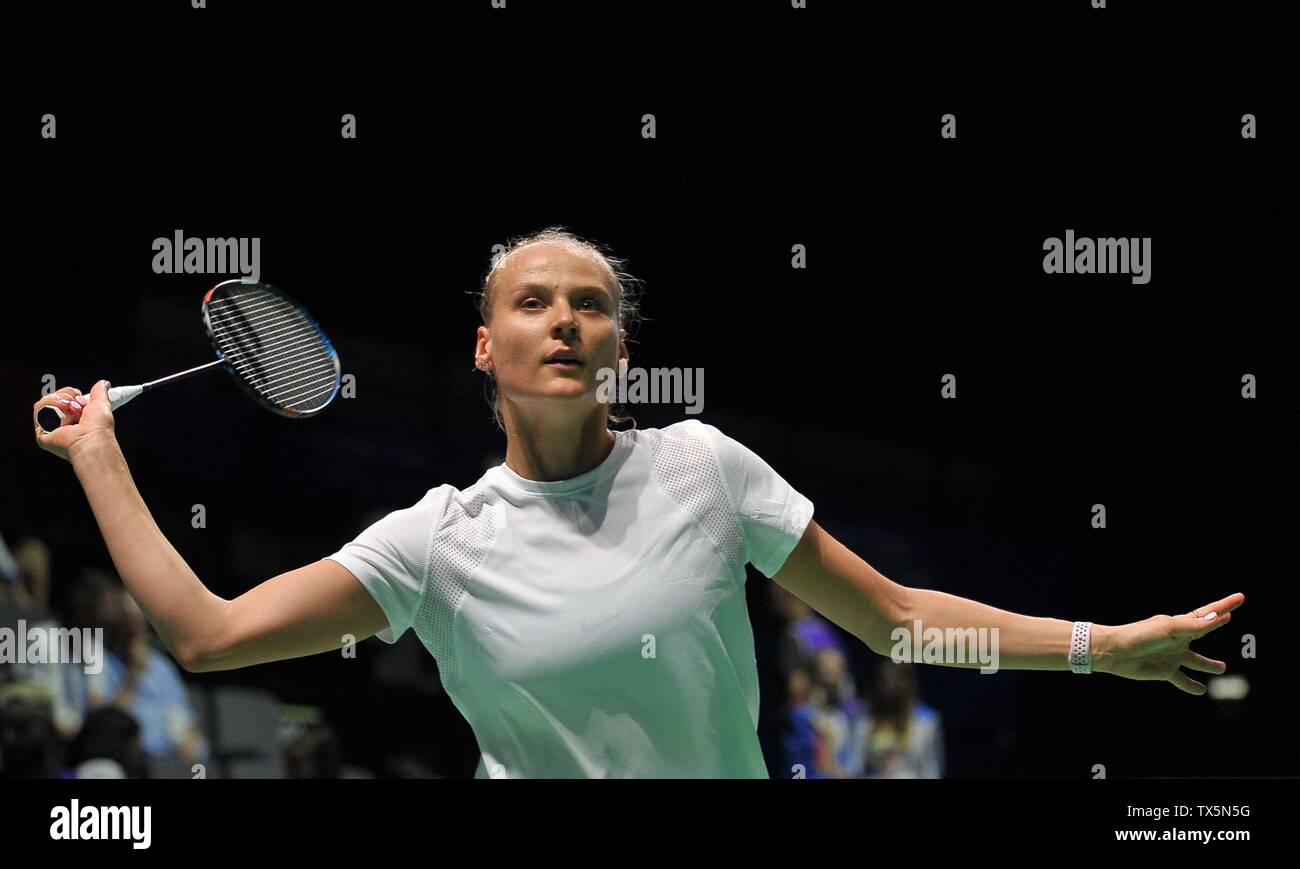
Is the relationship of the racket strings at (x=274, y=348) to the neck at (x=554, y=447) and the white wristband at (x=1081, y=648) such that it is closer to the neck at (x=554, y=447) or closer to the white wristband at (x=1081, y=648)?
the neck at (x=554, y=447)

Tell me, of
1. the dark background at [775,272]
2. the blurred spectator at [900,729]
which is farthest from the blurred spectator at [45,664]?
the blurred spectator at [900,729]

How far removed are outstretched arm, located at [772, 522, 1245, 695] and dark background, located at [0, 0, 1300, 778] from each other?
2.84 metres

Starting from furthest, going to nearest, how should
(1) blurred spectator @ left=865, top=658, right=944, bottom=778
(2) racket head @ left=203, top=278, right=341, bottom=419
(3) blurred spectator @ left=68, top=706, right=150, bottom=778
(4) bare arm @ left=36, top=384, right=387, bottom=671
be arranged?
(1) blurred spectator @ left=865, top=658, right=944, bottom=778 → (3) blurred spectator @ left=68, top=706, right=150, bottom=778 → (2) racket head @ left=203, top=278, right=341, bottom=419 → (4) bare arm @ left=36, top=384, right=387, bottom=671

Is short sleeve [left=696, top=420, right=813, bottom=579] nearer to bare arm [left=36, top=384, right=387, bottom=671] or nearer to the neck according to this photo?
the neck

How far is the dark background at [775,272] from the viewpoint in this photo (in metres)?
5.14

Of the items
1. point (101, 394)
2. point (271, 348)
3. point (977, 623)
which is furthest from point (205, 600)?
point (977, 623)

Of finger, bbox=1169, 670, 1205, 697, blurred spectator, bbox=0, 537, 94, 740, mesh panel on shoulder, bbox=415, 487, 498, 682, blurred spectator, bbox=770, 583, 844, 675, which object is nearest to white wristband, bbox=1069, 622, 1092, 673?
finger, bbox=1169, 670, 1205, 697

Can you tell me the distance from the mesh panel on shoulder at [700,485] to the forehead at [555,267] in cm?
27

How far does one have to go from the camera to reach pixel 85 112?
16.6 feet

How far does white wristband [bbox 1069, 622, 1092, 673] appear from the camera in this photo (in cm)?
207

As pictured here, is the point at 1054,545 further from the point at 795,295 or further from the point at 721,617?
the point at 721,617

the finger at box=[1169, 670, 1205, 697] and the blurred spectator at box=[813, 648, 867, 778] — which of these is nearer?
the finger at box=[1169, 670, 1205, 697]

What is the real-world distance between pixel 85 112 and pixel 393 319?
1.22 m
